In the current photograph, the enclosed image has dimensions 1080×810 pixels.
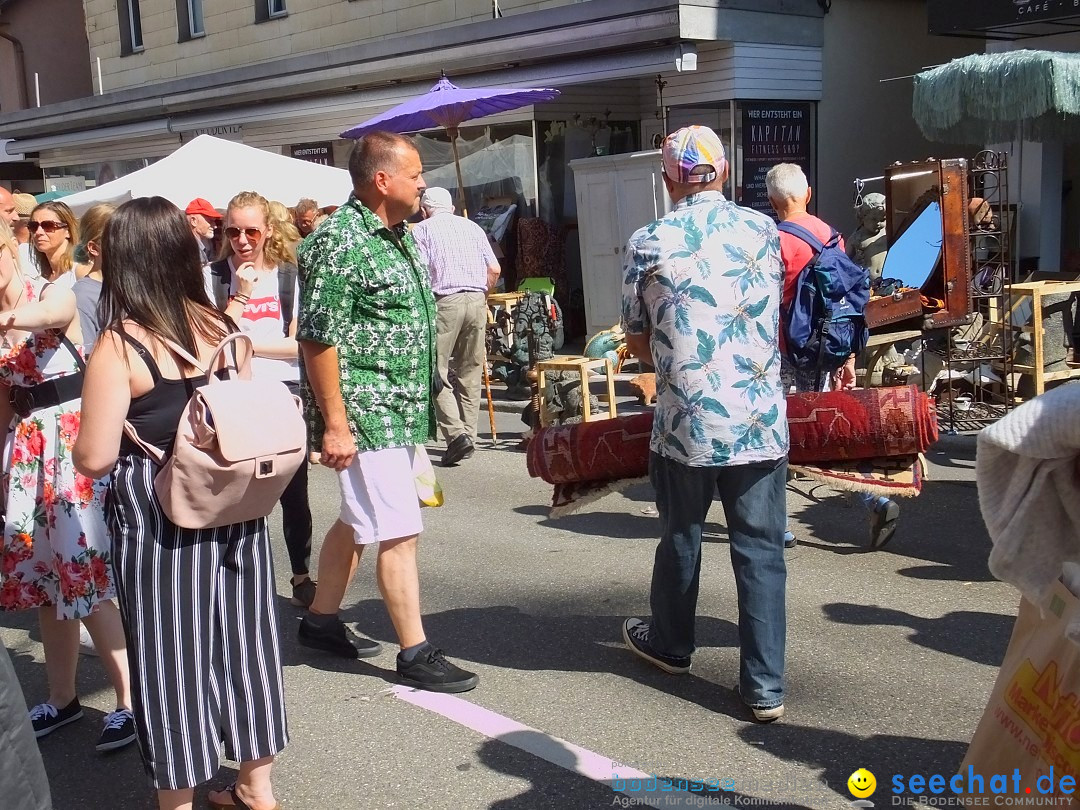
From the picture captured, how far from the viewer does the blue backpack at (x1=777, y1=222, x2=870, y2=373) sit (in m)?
5.19

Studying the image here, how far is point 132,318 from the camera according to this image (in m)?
3.05

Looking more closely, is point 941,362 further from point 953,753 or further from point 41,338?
point 41,338

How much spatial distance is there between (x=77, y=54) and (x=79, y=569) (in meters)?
24.5

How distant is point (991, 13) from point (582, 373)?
4.74 meters

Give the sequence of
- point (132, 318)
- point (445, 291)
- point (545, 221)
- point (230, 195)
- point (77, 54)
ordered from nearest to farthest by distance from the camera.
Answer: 1. point (132, 318)
2. point (445, 291)
3. point (230, 195)
4. point (545, 221)
5. point (77, 54)

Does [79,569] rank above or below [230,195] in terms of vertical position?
below

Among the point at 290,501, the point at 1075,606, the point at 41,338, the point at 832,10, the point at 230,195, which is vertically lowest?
the point at 290,501

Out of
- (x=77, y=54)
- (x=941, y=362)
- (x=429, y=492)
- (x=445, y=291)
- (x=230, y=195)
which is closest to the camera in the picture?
(x=429, y=492)

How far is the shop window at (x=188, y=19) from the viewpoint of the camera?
19.5 metres

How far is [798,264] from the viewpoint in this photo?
530cm

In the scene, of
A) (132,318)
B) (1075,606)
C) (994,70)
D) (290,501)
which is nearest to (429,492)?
(290,501)

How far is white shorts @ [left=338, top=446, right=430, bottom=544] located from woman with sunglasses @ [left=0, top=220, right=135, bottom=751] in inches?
33.1

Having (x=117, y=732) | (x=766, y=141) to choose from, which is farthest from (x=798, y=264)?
(x=766, y=141)

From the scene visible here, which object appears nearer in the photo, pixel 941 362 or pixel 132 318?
pixel 132 318
